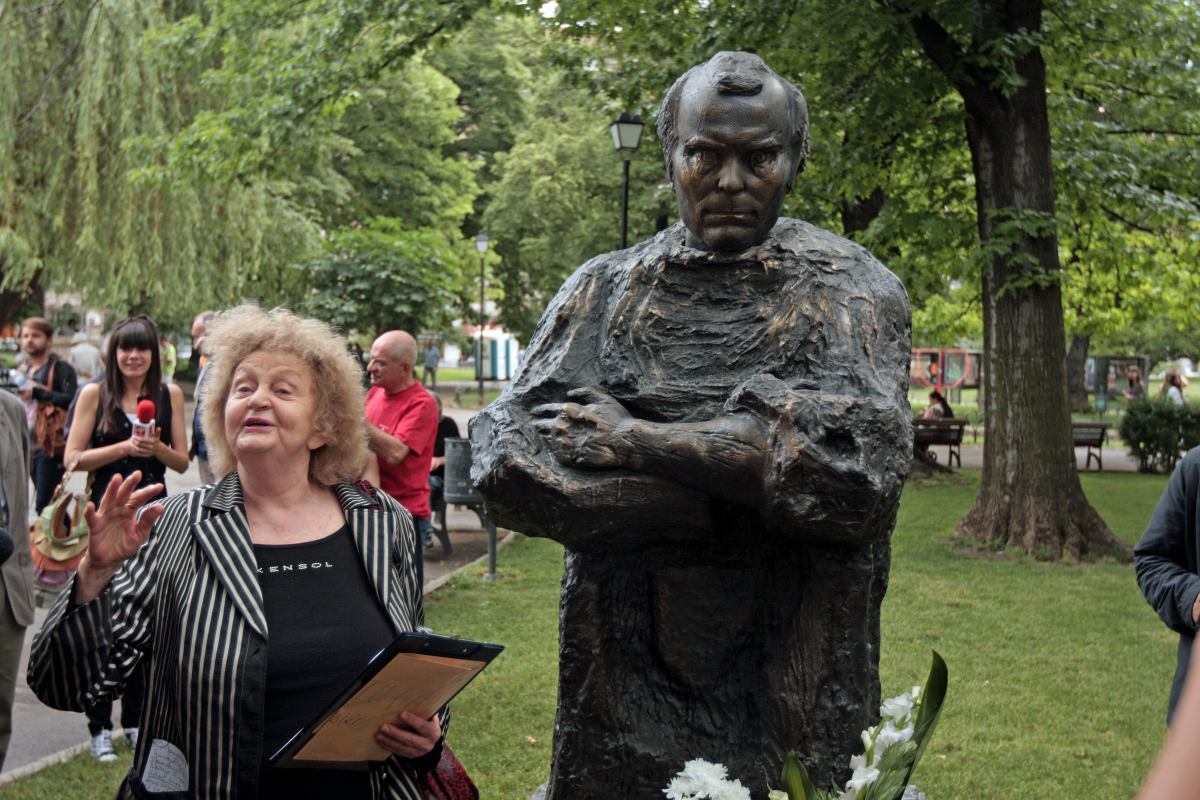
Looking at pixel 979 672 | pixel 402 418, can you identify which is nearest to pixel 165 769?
pixel 402 418

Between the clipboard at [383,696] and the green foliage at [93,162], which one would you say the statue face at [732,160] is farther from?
the green foliage at [93,162]

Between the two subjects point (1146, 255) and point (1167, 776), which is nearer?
point (1167, 776)

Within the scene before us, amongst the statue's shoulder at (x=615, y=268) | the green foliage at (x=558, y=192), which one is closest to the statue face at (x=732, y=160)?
the statue's shoulder at (x=615, y=268)

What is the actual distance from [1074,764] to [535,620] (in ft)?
13.2

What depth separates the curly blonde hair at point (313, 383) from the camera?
3051mm

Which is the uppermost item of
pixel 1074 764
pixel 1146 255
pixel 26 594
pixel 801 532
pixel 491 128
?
pixel 491 128

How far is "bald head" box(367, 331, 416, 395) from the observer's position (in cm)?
705

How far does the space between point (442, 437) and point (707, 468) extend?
28.6ft

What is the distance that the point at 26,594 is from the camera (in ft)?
14.1

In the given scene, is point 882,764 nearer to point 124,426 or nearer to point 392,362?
point 124,426

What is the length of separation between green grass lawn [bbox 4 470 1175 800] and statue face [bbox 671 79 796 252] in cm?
382

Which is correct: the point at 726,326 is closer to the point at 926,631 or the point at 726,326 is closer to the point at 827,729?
the point at 827,729

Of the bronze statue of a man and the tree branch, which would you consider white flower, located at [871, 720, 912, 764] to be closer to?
the bronze statue of a man

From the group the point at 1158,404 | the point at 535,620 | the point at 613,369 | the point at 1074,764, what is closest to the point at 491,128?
the point at 1158,404
